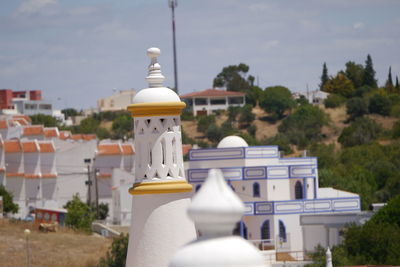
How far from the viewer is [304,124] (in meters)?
127

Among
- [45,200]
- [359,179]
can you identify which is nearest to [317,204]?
[359,179]

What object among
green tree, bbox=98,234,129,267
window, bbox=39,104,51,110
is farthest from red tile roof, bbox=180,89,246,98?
green tree, bbox=98,234,129,267

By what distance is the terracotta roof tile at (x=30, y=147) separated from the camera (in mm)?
85250

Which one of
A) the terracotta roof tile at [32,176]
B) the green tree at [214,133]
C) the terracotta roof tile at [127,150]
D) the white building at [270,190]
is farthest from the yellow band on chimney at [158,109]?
the green tree at [214,133]

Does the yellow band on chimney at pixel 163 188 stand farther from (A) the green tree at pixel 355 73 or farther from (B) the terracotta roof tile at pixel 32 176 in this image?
(A) the green tree at pixel 355 73

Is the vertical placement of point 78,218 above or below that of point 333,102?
below

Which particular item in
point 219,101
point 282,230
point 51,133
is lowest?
point 282,230

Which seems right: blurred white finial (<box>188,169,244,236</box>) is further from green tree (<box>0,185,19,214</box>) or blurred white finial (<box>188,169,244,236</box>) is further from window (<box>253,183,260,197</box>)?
green tree (<box>0,185,19,214</box>)

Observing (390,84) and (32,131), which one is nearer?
(32,131)

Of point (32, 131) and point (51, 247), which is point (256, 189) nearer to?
point (51, 247)

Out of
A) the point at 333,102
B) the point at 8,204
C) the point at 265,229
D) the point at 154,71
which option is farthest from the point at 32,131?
the point at 154,71

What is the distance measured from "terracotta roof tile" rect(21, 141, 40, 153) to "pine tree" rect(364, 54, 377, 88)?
75215mm

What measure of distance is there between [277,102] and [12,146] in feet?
206

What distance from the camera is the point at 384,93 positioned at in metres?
136
